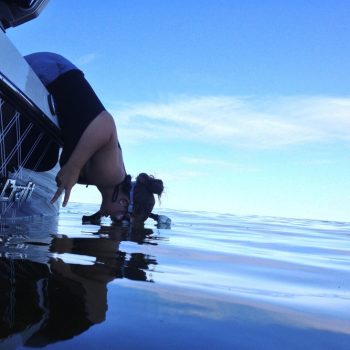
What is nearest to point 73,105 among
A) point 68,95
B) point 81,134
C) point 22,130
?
point 68,95

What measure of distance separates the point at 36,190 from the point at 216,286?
125 inches

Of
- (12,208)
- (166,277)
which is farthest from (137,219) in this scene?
(166,277)

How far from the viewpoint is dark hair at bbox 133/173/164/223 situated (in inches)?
187

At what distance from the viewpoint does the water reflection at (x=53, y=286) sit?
2.54 ft

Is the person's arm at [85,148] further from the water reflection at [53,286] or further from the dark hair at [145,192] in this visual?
the dark hair at [145,192]

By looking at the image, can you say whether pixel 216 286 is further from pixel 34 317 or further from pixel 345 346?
pixel 34 317

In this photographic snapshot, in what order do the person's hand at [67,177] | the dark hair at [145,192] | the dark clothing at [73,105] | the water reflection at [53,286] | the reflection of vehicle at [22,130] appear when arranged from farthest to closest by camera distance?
the dark hair at [145,192]
the dark clothing at [73,105]
the person's hand at [67,177]
the reflection of vehicle at [22,130]
the water reflection at [53,286]

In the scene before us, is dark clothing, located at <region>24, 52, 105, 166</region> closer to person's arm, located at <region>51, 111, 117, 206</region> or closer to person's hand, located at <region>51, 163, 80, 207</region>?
person's arm, located at <region>51, 111, 117, 206</region>

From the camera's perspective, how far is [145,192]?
15.7ft

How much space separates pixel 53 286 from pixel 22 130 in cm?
250

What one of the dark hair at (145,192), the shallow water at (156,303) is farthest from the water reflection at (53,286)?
the dark hair at (145,192)

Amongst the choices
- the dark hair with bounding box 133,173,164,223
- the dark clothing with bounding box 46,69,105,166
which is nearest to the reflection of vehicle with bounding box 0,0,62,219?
the dark clothing with bounding box 46,69,105,166

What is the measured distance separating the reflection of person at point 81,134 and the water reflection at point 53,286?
127cm

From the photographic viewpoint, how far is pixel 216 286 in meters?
1.46
